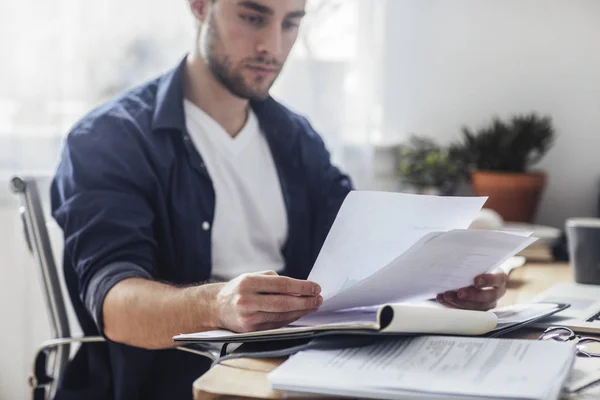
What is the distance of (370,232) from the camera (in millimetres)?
892

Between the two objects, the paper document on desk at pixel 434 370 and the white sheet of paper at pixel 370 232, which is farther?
the white sheet of paper at pixel 370 232

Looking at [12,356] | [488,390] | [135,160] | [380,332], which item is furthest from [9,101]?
[488,390]

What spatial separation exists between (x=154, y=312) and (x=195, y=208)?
0.38m

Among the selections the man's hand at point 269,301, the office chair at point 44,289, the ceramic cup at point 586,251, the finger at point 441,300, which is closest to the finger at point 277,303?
the man's hand at point 269,301

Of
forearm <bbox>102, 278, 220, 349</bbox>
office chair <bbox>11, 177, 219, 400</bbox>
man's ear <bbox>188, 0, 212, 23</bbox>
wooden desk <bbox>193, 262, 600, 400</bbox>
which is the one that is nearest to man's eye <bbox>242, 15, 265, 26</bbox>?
man's ear <bbox>188, 0, 212, 23</bbox>

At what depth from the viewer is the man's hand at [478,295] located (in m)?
1.06

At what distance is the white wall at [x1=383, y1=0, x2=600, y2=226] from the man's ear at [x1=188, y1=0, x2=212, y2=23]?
0.77 metres

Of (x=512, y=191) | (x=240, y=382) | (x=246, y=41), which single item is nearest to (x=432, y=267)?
(x=240, y=382)

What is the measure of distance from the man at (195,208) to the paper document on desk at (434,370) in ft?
0.45

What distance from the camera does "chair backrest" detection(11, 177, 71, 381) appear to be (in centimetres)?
128

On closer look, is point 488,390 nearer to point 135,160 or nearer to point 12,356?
point 135,160

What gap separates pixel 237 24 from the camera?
1.53m

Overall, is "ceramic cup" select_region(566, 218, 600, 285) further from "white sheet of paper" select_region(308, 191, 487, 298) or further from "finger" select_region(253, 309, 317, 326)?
"finger" select_region(253, 309, 317, 326)

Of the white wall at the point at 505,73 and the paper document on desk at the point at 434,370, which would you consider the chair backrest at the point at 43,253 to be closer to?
the paper document on desk at the point at 434,370
